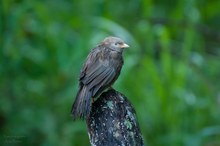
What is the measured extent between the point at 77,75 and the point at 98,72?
2663mm

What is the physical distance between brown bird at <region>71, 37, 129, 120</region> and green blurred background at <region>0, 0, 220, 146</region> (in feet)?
6.47

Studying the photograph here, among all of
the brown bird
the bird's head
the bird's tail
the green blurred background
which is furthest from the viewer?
the green blurred background

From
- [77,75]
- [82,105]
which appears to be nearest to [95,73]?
[82,105]

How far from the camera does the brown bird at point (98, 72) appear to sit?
12.8ft

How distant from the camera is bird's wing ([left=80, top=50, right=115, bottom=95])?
4039 millimetres

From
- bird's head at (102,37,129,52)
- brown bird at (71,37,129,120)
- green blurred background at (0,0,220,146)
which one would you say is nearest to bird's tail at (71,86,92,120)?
brown bird at (71,37,129,120)

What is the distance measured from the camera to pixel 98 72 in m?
4.11

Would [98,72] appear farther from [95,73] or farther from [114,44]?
[114,44]

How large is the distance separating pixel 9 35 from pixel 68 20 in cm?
115

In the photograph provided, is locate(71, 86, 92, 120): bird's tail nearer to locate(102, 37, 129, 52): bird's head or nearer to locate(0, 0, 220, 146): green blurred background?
locate(102, 37, 129, 52): bird's head

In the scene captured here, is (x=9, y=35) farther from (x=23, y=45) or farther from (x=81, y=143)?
(x=81, y=143)

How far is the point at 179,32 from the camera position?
816cm

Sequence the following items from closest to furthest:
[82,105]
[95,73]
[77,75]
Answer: [82,105]
[95,73]
[77,75]

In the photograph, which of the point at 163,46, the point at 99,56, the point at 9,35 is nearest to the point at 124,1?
the point at 163,46
